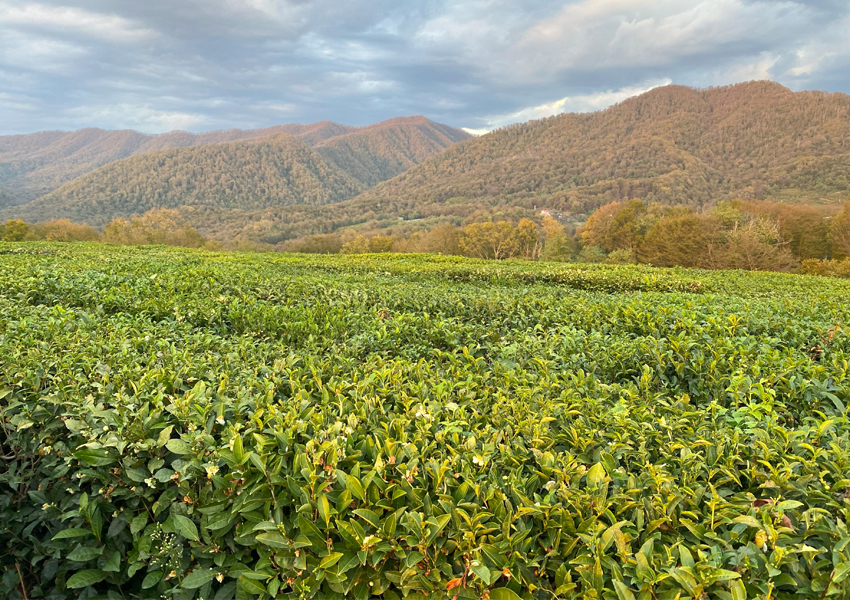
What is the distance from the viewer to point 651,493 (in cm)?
169

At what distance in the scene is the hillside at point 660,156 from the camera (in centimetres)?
10350

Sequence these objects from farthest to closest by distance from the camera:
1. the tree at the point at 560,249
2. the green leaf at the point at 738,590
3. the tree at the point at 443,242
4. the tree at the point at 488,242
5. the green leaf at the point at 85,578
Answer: the tree at the point at 443,242 < the tree at the point at 488,242 < the tree at the point at 560,249 < the green leaf at the point at 85,578 < the green leaf at the point at 738,590

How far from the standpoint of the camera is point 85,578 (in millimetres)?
1940

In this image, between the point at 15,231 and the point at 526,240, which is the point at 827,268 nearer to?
the point at 526,240

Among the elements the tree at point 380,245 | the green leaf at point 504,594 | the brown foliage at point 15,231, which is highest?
the green leaf at point 504,594

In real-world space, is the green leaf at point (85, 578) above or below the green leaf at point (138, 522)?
below

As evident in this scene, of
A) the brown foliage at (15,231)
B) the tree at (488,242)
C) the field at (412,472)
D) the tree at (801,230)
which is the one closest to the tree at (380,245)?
the tree at (488,242)

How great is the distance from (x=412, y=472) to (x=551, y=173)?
512 ft

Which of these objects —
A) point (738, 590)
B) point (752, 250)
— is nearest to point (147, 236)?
point (752, 250)

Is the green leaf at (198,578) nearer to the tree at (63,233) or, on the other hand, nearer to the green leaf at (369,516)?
the green leaf at (369,516)

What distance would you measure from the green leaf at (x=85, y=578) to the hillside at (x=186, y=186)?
5514 inches

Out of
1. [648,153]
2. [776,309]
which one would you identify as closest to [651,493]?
[776,309]

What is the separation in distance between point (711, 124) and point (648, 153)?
27.5 meters

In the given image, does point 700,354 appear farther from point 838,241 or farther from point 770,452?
point 838,241
